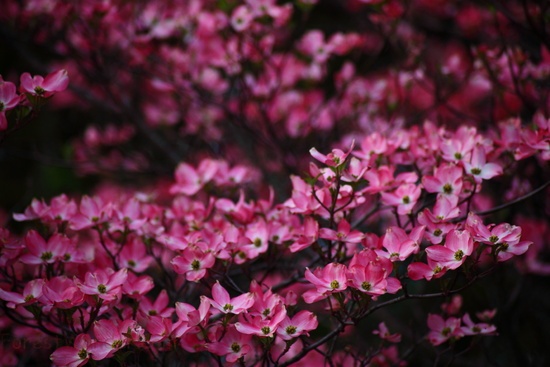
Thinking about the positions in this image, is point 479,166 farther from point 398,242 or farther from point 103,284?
point 103,284

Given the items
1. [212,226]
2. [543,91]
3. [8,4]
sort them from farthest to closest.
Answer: [8,4] → [543,91] → [212,226]

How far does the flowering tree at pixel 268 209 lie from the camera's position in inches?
58.9

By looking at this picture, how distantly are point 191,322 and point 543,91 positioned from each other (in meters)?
1.87

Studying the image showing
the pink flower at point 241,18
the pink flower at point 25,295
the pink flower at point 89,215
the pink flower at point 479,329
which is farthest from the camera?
the pink flower at point 241,18

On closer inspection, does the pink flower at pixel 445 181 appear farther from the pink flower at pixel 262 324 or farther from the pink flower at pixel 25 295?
the pink flower at pixel 25 295

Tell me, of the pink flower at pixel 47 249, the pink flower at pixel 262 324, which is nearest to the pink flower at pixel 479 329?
the pink flower at pixel 262 324

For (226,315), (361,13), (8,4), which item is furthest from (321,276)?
(361,13)

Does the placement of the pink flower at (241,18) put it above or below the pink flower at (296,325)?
above

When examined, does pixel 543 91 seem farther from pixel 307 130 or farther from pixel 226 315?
pixel 226 315

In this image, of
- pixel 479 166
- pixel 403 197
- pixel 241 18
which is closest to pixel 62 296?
pixel 403 197

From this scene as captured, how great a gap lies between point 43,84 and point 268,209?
83cm

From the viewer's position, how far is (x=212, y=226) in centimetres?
190

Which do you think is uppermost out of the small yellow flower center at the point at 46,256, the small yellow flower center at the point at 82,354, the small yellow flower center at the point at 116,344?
the small yellow flower center at the point at 46,256

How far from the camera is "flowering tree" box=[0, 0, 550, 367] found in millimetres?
1495
